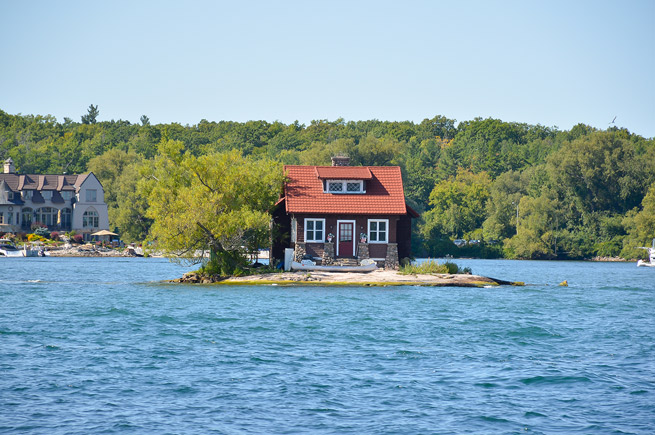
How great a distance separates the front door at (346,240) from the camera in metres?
46.8

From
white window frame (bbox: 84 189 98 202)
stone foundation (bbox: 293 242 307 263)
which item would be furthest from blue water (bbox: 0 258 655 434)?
white window frame (bbox: 84 189 98 202)

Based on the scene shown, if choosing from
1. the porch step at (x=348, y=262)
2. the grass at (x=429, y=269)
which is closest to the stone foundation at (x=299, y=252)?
the porch step at (x=348, y=262)

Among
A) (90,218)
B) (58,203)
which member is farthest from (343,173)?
(58,203)

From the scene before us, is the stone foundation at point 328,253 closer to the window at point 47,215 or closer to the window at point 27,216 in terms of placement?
the window at point 47,215

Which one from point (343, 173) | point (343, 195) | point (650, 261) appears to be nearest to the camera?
point (343, 195)

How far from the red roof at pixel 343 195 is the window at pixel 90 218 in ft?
206

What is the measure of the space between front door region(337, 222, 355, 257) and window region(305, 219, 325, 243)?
41.4 inches

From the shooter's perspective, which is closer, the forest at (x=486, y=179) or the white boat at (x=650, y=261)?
the white boat at (x=650, y=261)

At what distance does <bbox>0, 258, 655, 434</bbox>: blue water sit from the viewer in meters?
15.2

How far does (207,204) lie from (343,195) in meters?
8.94

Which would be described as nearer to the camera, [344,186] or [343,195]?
[343,195]

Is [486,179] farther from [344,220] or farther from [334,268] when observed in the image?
[334,268]

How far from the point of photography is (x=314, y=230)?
46688mm

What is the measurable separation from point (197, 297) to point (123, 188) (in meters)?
71.0
